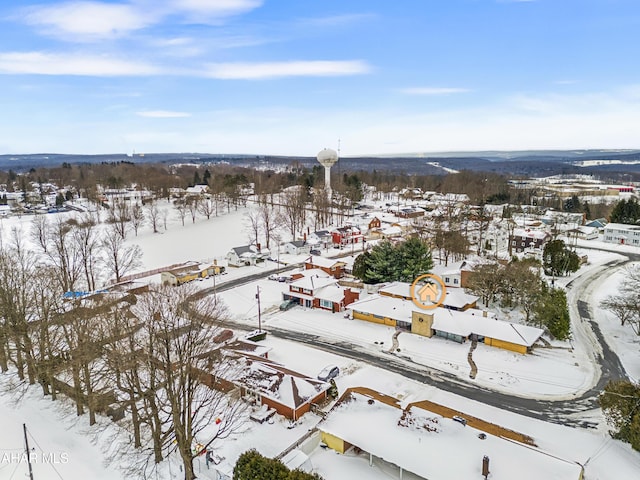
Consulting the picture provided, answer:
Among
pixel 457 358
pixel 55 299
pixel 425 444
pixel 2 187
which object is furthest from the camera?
pixel 2 187

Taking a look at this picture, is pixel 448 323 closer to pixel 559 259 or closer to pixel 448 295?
pixel 448 295

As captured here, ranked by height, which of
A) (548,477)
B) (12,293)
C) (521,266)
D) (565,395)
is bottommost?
(565,395)

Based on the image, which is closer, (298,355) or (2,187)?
(298,355)

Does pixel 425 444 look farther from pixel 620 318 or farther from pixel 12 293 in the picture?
pixel 620 318

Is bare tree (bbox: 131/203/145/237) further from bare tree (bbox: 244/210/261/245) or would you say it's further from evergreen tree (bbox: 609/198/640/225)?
evergreen tree (bbox: 609/198/640/225)

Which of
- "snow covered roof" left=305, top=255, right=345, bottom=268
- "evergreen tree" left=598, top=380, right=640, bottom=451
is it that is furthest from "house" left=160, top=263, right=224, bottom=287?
"evergreen tree" left=598, top=380, right=640, bottom=451

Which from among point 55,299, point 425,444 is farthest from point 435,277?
point 55,299
